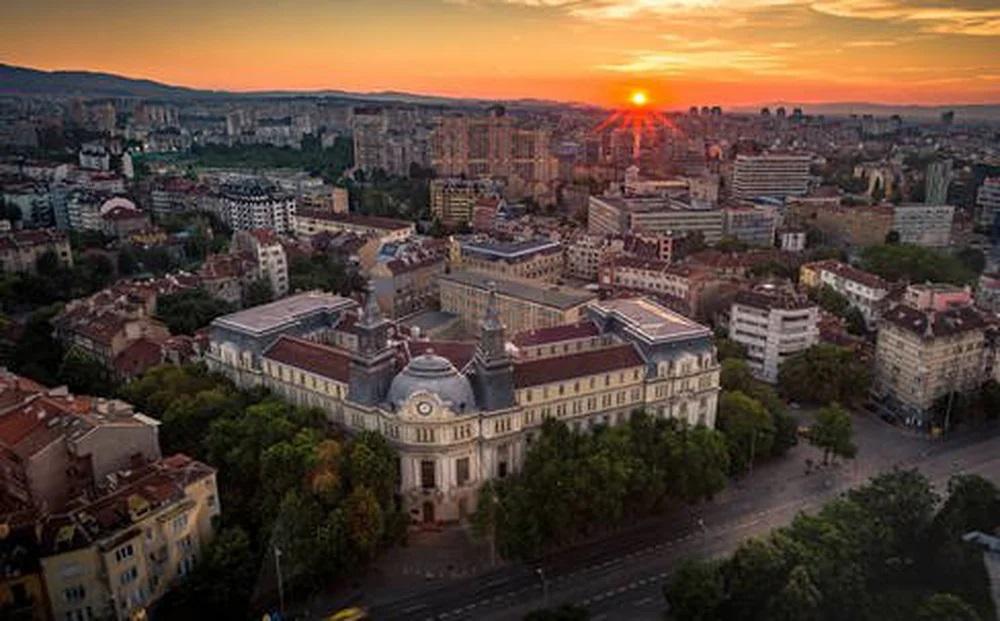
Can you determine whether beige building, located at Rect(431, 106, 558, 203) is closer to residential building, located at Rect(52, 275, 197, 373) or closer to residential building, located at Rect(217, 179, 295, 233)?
residential building, located at Rect(217, 179, 295, 233)

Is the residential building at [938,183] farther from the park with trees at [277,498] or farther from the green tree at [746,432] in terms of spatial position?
the park with trees at [277,498]

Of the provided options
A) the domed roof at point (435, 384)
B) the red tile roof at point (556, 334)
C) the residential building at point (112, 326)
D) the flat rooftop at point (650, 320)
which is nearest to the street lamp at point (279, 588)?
the domed roof at point (435, 384)

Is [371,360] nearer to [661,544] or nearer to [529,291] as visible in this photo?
[661,544]

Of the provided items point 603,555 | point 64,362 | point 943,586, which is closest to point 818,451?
point 943,586

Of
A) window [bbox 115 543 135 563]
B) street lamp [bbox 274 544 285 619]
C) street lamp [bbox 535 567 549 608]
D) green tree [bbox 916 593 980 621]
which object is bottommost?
street lamp [bbox 535 567 549 608]

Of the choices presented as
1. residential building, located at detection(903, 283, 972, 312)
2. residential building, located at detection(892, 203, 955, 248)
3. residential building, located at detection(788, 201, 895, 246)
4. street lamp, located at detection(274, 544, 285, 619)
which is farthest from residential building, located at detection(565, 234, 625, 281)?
street lamp, located at detection(274, 544, 285, 619)

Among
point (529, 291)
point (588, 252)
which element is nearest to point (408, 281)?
point (529, 291)
